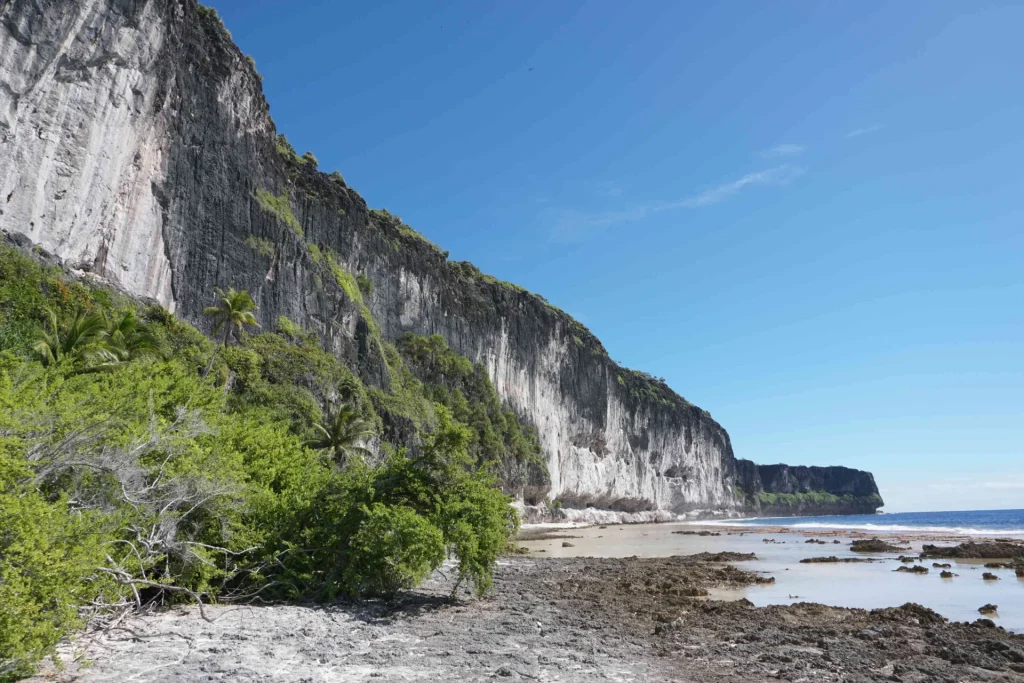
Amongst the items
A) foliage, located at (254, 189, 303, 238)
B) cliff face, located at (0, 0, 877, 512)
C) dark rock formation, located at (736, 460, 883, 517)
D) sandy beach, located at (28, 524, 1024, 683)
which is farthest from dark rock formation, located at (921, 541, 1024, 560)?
dark rock formation, located at (736, 460, 883, 517)

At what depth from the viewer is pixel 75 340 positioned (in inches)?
826

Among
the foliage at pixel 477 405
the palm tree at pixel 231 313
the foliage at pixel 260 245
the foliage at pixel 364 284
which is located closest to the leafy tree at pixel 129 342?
the palm tree at pixel 231 313

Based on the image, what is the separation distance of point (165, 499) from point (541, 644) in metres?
6.84

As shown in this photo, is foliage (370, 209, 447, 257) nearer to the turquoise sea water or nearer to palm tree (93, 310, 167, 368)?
palm tree (93, 310, 167, 368)

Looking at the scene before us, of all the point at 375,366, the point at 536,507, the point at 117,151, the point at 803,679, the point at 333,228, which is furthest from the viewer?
the point at 536,507

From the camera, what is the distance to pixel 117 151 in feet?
104

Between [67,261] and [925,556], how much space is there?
147 ft

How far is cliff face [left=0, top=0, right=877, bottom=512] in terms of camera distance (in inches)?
1115

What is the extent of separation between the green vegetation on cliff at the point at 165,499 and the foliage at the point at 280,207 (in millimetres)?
19506

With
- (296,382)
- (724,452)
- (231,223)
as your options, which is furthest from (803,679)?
(724,452)

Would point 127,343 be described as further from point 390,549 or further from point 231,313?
point 390,549

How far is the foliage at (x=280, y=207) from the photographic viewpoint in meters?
43.3

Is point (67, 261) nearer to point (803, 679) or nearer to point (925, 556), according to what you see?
point (803, 679)

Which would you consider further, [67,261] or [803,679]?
[67,261]
